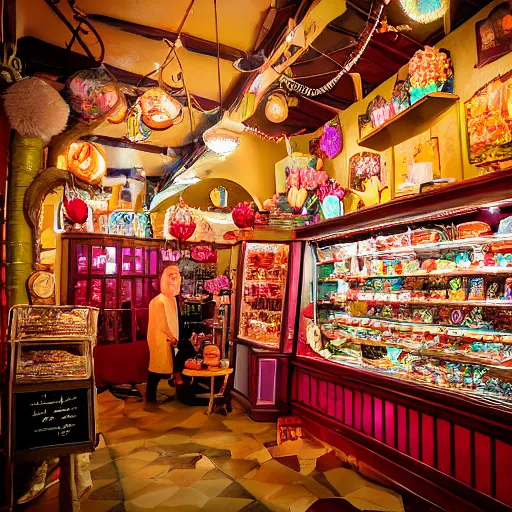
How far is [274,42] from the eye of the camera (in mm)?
4910

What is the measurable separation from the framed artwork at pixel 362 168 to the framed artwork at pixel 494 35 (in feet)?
5.53

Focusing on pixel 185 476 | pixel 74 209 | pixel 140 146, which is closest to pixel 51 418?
pixel 185 476

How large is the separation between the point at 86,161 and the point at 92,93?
0.96 metres

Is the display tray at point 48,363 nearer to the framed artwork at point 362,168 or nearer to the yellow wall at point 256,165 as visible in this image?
the framed artwork at point 362,168

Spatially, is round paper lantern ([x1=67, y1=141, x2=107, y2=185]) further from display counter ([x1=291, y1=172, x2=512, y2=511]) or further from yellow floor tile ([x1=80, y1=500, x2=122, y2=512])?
yellow floor tile ([x1=80, y1=500, x2=122, y2=512])

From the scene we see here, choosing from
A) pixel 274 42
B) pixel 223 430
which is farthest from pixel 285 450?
pixel 274 42

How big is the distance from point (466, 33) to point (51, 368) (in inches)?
194

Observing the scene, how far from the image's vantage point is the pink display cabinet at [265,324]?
237 inches

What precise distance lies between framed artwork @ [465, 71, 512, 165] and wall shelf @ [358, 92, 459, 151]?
0.26 meters

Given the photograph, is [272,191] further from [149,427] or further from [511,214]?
[511,214]

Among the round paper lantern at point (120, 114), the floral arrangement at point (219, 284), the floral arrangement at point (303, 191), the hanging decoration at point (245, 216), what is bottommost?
the floral arrangement at point (219, 284)

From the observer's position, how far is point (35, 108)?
4.14 metres

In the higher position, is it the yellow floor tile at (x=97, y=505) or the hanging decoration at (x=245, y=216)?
the hanging decoration at (x=245, y=216)

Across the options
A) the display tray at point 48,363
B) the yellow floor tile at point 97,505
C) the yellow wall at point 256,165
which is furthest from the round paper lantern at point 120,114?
the yellow floor tile at point 97,505
